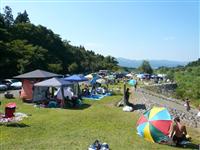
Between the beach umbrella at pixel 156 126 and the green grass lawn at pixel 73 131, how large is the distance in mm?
474

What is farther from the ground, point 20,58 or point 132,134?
point 20,58

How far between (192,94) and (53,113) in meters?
48.8

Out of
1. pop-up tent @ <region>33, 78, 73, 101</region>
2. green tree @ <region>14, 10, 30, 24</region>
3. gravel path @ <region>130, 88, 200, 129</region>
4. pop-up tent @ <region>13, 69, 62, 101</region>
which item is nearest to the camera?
gravel path @ <region>130, 88, 200, 129</region>

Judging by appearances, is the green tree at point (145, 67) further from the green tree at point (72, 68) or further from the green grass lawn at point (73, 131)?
the green grass lawn at point (73, 131)

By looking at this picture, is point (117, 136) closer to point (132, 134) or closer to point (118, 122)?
point (132, 134)

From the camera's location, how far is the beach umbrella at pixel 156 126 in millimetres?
16578

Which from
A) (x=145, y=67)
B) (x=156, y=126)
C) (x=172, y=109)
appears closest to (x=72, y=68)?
(x=145, y=67)

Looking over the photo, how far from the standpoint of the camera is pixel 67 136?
1720 centimetres

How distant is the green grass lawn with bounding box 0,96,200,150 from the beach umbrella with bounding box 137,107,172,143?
18.7 inches

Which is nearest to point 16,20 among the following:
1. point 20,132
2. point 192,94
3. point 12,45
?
point 12,45

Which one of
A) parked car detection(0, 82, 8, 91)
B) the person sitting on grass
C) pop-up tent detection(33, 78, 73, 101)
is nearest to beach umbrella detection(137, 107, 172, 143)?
the person sitting on grass

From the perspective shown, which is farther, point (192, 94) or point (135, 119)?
point (192, 94)

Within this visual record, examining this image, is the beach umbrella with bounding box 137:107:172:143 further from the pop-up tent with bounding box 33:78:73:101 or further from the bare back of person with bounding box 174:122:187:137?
the pop-up tent with bounding box 33:78:73:101

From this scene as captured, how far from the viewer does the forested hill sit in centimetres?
6500
